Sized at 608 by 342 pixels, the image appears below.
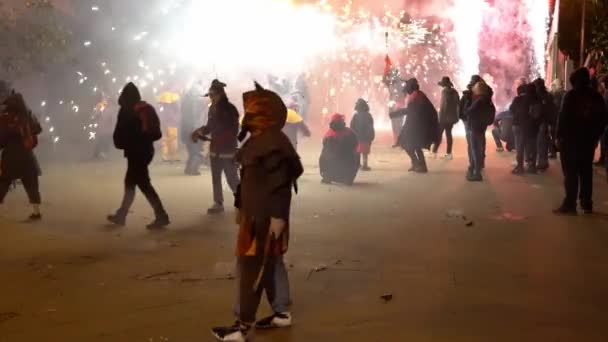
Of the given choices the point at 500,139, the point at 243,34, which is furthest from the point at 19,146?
the point at 243,34

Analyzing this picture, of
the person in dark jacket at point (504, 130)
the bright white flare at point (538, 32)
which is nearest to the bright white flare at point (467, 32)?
the bright white flare at point (538, 32)

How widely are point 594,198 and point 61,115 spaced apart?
44.4 ft

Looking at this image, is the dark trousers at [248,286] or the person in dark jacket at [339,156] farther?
the person in dark jacket at [339,156]

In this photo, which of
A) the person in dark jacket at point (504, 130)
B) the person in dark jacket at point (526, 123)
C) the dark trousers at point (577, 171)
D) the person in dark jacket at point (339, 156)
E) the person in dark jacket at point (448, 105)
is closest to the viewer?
the dark trousers at point (577, 171)

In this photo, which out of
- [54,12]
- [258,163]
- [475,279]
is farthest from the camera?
[54,12]

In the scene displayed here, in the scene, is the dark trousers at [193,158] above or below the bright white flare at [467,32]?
below

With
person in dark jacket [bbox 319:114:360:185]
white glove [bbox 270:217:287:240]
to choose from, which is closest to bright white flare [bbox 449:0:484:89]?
person in dark jacket [bbox 319:114:360:185]

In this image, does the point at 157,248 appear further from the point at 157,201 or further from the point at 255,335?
the point at 255,335

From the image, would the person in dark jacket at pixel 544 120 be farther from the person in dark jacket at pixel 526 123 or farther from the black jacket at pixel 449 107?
the black jacket at pixel 449 107

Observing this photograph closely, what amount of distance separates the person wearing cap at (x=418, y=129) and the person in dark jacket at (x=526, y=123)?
5.24ft

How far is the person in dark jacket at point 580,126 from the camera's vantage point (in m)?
9.73

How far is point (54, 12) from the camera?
63.7ft

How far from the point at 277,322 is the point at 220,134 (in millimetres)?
5099

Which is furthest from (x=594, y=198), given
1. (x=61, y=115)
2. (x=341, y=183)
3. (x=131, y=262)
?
(x=61, y=115)
